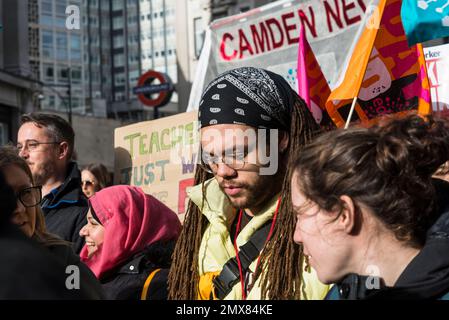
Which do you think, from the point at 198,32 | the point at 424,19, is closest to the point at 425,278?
the point at 424,19

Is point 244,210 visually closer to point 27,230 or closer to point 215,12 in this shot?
point 27,230

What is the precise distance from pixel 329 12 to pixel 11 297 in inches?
183

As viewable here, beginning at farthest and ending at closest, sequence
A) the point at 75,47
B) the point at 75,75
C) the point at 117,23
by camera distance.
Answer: the point at 117,23 → the point at 75,75 → the point at 75,47

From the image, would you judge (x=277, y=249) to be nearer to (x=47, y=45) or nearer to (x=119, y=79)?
(x=47, y=45)

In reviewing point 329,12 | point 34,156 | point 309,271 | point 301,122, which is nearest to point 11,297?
point 309,271

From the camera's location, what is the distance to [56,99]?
81.9 meters

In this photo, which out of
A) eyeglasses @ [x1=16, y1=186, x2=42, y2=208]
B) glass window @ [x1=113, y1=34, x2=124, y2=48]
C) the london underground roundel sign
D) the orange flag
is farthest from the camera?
glass window @ [x1=113, y1=34, x2=124, y2=48]

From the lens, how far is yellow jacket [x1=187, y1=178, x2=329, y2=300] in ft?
8.36

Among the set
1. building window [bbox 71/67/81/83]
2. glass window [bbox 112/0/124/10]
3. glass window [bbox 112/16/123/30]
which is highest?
glass window [bbox 112/0/124/10]

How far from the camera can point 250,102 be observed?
2553 mm

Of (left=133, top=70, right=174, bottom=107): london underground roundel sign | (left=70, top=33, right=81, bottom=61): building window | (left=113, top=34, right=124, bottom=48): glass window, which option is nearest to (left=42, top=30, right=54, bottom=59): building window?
(left=70, top=33, right=81, bottom=61): building window

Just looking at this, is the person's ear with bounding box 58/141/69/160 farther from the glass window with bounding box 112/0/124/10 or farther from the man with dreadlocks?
the glass window with bounding box 112/0/124/10

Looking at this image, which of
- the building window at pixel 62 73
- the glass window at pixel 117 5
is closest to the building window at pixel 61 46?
the building window at pixel 62 73

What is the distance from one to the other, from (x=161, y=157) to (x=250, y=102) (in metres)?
2.54
